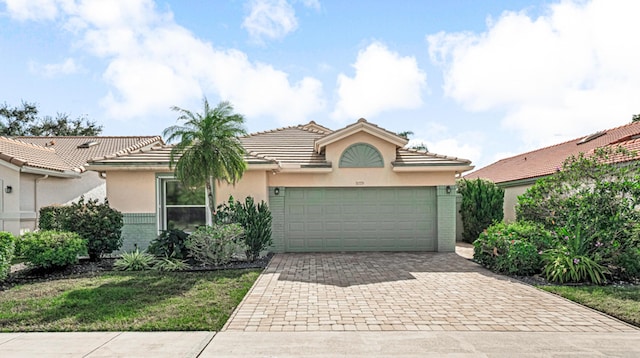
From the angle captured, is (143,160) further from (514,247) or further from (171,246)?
(514,247)

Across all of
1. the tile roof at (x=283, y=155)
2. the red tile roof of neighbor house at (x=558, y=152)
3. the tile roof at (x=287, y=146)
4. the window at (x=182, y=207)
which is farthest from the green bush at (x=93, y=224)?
the red tile roof of neighbor house at (x=558, y=152)

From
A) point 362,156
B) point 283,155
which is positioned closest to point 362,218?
point 362,156

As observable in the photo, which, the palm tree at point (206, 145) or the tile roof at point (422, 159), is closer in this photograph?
the palm tree at point (206, 145)

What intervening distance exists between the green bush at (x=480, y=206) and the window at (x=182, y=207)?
1038 centimetres

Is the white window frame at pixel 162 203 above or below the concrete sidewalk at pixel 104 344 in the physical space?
above

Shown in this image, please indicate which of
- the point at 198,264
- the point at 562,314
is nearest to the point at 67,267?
the point at 198,264

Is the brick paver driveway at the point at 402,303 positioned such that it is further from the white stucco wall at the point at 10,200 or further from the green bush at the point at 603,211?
the white stucco wall at the point at 10,200

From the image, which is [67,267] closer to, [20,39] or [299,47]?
[20,39]

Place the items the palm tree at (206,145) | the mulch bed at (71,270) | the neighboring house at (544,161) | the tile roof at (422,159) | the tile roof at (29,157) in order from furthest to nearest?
the neighboring house at (544,161), the tile roof at (29,157), the tile roof at (422,159), the palm tree at (206,145), the mulch bed at (71,270)

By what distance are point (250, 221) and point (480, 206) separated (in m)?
9.71

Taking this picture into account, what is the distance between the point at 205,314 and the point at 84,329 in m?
1.62

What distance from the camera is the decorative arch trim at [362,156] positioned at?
1350cm

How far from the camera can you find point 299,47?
12633mm

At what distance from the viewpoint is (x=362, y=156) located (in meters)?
13.5
